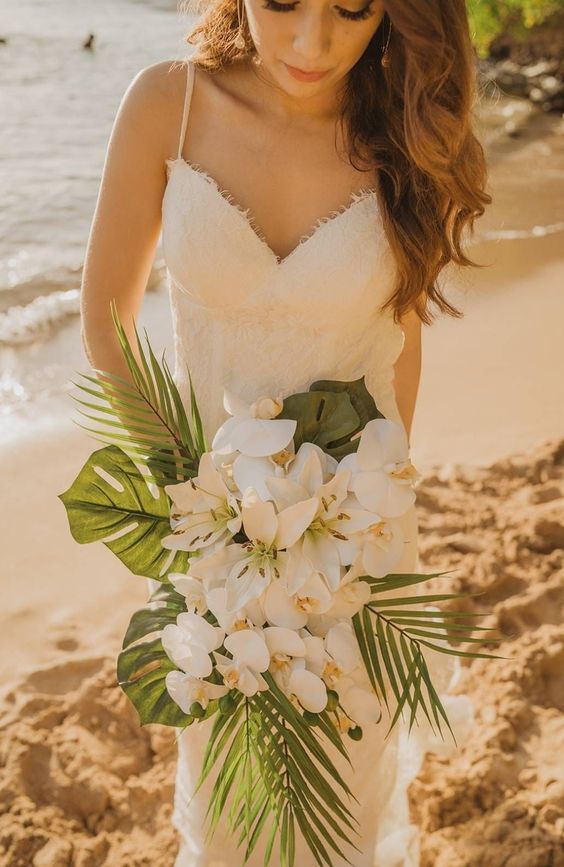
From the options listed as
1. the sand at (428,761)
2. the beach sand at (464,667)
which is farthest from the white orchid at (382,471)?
the sand at (428,761)

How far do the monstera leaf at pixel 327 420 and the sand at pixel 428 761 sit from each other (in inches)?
53.8

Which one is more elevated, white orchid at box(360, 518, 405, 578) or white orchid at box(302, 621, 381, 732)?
white orchid at box(360, 518, 405, 578)

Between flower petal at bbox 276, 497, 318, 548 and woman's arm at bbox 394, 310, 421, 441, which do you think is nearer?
flower petal at bbox 276, 497, 318, 548

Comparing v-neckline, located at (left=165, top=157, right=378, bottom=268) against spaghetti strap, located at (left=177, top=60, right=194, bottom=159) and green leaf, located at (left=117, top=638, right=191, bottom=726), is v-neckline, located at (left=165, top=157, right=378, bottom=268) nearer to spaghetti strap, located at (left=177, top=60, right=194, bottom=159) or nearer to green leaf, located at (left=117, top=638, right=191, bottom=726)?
spaghetti strap, located at (left=177, top=60, right=194, bottom=159)

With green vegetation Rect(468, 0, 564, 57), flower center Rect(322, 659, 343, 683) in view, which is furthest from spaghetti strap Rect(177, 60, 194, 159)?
green vegetation Rect(468, 0, 564, 57)

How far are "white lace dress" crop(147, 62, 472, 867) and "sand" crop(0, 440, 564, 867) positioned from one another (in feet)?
2.01

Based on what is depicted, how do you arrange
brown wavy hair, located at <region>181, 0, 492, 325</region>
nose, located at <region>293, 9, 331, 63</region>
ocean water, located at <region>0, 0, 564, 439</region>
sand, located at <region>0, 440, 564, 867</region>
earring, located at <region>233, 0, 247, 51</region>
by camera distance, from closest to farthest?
nose, located at <region>293, 9, 331, 63</region> → brown wavy hair, located at <region>181, 0, 492, 325</region> → earring, located at <region>233, 0, 247, 51</region> → sand, located at <region>0, 440, 564, 867</region> → ocean water, located at <region>0, 0, 564, 439</region>

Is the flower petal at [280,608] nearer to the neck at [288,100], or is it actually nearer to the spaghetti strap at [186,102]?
the spaghetti strap at [186,102]

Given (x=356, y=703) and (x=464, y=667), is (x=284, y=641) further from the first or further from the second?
(x=464, y=667)

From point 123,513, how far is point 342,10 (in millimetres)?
1104

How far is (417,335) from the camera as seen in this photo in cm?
259

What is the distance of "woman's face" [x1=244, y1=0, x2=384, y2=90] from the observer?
198 cm

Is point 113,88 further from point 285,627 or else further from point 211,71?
point 285,627

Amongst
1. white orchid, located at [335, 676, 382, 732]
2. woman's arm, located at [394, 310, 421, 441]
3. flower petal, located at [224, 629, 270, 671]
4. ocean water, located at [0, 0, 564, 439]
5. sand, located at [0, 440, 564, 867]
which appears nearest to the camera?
flower petal, located at [224, 629, 270, 671]
